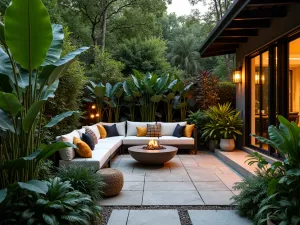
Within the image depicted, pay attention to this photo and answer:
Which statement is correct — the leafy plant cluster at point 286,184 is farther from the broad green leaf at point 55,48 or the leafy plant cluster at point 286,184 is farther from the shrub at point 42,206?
the broad green leaf at point 55,48

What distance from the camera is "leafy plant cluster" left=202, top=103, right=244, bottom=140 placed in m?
8.67

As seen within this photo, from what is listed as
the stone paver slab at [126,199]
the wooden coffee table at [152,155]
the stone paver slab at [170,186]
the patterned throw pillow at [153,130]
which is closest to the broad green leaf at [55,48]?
the stone paver slab at [126,199]

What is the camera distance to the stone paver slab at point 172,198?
4.56 m

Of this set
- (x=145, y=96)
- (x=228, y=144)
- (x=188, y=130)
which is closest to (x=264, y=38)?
(x=228, y=144)

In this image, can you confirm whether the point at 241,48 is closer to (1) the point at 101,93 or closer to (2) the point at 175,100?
(2) the point at 175,100

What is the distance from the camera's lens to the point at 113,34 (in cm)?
2030

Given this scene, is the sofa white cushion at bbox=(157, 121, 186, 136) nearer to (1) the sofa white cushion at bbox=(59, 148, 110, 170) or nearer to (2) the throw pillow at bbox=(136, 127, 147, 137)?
(2) the throw pillow at bbox=(136, 127, 147, 137)

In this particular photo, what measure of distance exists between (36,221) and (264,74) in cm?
618

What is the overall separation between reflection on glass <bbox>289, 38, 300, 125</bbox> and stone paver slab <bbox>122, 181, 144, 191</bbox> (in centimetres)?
336

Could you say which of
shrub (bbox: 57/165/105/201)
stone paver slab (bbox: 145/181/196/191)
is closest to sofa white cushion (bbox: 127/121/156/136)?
stone paver slab (bbox: 145/181/196/191)

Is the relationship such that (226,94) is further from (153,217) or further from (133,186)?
(153,217)

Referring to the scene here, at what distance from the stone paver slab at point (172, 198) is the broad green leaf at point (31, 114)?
213cm

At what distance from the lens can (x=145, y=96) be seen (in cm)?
1087

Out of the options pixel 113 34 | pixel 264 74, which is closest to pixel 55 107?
pixel 264 74
